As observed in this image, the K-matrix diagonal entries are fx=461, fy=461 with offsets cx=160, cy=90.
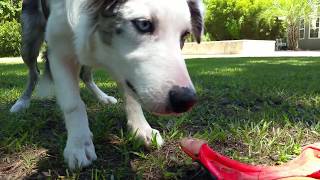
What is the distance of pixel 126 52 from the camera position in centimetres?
228

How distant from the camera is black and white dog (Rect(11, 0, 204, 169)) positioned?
6.82 feet

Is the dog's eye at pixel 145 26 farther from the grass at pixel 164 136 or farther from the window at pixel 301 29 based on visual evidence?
the window at pixel 301 29

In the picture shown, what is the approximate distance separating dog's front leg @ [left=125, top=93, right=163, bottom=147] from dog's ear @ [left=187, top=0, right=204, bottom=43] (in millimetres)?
576

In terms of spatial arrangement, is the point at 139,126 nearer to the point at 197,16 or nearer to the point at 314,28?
the point at 197,16

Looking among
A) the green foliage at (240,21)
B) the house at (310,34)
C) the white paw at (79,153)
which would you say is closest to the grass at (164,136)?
the white paw at (79,153)

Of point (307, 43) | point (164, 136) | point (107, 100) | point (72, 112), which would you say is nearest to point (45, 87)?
point (107, 100)

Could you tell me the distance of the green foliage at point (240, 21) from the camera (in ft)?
106

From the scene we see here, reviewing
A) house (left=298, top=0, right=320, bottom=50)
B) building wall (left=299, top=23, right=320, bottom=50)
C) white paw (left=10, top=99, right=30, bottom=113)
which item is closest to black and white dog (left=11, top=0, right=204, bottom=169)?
white paw (left=10, top=99, right=30, bottom=113)

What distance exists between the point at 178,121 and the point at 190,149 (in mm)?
806

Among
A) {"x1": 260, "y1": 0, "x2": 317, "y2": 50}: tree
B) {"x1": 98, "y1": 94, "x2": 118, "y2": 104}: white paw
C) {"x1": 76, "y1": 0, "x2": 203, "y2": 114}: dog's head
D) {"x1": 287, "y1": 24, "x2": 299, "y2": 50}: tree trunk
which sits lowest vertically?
{"x1": 287, "y1": 24, "x2": 299, "y2": 50}: tree trunk

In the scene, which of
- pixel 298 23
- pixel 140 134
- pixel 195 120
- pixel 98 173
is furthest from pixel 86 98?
pixel 298 23

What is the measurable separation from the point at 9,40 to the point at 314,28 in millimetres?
20969

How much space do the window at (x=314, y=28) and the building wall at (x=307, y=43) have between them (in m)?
0.29

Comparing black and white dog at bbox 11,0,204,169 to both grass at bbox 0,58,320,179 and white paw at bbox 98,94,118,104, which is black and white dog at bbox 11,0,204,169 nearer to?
grass at bbox 0,58,320,179
